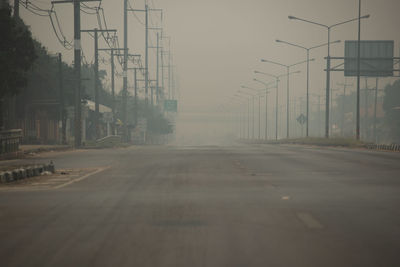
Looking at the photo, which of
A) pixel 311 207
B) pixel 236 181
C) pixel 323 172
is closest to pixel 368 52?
pixel 323 172

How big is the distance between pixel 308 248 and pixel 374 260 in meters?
0.86

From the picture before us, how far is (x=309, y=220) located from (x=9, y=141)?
27501mm

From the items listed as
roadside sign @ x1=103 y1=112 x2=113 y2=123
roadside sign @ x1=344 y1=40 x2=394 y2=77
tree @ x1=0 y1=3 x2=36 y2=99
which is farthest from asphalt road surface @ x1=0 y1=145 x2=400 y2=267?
roadside sign @ x1=103 y1=112 x2=113 y2=123

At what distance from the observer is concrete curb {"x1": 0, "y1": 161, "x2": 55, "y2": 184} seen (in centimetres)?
1808

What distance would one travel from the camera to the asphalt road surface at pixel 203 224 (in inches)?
Answer: 270

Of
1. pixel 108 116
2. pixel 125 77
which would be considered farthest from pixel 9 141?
pixel 125 77

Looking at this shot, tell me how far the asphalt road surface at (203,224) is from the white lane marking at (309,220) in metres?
0.02

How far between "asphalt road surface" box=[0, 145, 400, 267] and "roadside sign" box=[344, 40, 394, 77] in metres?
48.4

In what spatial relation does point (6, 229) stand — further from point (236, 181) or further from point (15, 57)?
point (15, 57)

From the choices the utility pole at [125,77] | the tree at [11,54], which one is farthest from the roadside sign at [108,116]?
the tree at [11,54]

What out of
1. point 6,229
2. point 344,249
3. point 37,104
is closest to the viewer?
point 344,249

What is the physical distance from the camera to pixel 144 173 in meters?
20.2

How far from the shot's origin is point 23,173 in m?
19.2

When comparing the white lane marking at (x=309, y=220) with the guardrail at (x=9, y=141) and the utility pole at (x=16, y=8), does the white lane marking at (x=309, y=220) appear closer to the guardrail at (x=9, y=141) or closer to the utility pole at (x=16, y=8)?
the guardrail at (x=9, y=141)
